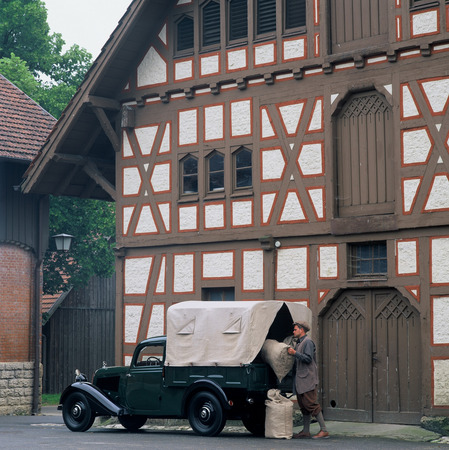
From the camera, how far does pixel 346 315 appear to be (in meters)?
19.9

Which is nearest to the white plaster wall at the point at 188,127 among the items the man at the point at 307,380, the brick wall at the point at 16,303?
the brick wall at the point at 16,303

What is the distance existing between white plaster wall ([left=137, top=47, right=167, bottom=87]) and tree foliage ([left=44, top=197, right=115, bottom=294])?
29.0ft

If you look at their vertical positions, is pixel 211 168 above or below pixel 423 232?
above

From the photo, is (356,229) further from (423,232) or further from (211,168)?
(211,168)

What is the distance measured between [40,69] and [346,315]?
2098cm

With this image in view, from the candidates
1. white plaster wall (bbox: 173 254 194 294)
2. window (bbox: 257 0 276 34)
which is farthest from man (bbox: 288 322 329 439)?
window (bbox: 257 0 276 34)

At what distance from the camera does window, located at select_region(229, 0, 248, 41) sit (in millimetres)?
21891

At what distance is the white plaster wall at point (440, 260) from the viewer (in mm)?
18344

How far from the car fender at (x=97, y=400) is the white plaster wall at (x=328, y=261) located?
4.64 meters

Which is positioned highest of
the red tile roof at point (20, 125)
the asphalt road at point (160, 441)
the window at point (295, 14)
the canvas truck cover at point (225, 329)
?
the window at point (295, 14)

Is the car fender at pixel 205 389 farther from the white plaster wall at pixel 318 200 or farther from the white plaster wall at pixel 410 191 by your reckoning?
the white plaster wall at pixel 410 191

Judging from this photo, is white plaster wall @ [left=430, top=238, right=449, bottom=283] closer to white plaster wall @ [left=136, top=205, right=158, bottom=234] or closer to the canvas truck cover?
the canvas truck cover

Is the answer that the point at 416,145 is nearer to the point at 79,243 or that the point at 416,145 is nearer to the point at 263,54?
the point at 263,54

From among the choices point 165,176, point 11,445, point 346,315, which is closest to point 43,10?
point 165,176
